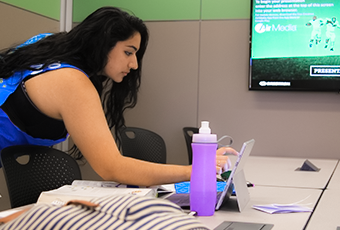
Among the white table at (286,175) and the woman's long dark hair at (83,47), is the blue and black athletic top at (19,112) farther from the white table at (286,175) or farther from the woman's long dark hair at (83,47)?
the white table at (286,175)

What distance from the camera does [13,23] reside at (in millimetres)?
2781

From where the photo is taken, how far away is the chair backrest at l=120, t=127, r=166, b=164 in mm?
2520

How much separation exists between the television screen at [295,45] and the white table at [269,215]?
164 cm

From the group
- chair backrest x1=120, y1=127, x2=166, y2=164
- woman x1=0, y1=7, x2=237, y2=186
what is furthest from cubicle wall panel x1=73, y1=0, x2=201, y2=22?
woman x1=0, y1=7, x2=237, y2=186

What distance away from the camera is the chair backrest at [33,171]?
4.37ft

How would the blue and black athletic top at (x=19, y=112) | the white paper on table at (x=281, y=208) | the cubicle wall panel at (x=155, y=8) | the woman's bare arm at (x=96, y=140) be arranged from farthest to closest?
the cubicle wall panel at (x=155, y=8) < the blue and black athletic top at (x=19, y=112) < the woman's bare arm at (x=96, y=140) < the white paper on table at (x=281, y=208)

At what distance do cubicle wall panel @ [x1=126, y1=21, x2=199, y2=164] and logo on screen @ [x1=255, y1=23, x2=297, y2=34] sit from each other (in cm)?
48

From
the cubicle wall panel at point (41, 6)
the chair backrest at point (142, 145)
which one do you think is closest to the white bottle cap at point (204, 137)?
the chair backrest at point (142, 145)

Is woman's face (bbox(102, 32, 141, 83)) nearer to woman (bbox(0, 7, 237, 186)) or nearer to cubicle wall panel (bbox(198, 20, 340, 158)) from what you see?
woman (bbox(0, 7, 237, 186))

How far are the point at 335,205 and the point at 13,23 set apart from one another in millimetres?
2303

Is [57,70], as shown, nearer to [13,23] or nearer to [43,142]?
[43,142]

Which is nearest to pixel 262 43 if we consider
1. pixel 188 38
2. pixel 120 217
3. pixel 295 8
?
pixel 295 8

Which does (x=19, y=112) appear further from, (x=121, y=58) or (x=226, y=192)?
(x=226, y=192)

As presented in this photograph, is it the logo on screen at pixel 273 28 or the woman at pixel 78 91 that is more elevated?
the logo on screen at pixel 273 28
